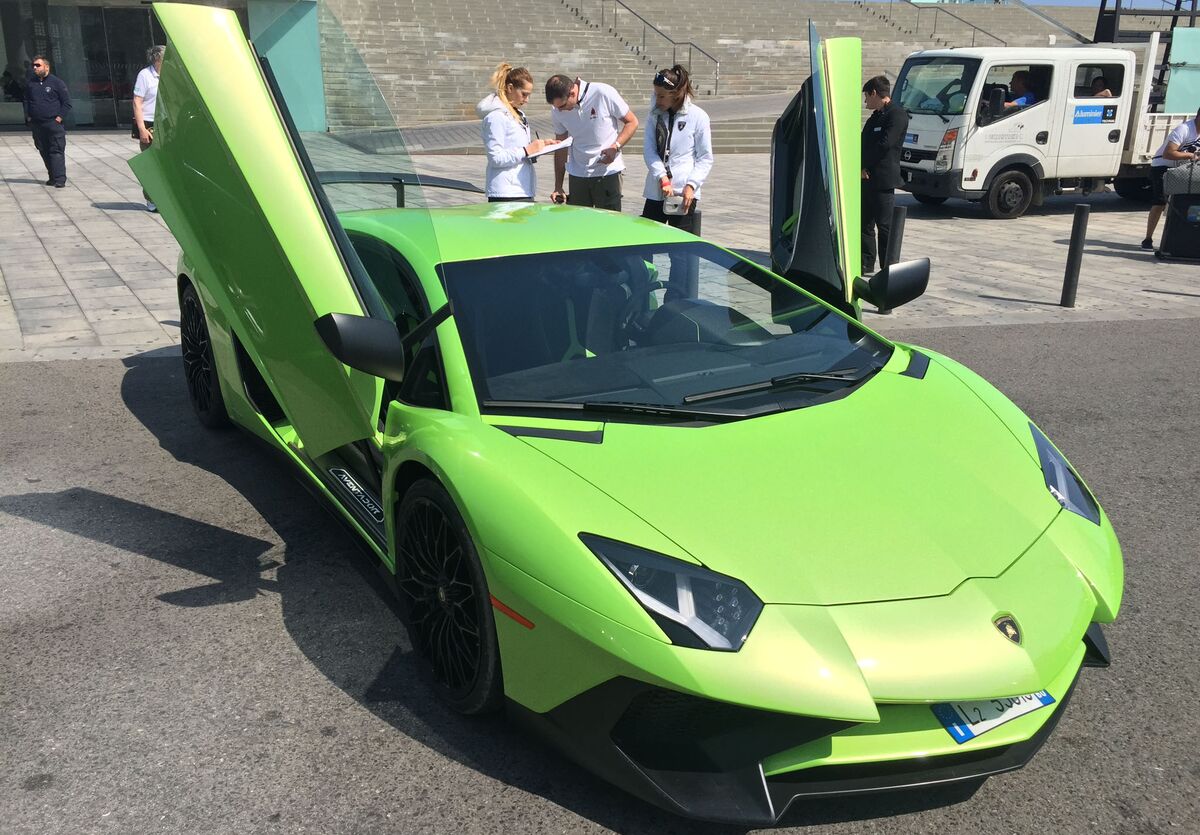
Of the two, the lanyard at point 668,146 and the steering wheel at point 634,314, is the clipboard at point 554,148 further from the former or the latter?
the steering wheel at point 634,314

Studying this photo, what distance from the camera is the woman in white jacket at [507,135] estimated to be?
23.3ft

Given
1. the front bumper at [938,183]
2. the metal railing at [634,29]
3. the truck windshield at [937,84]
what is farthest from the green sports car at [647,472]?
the metal railing at [634,29]

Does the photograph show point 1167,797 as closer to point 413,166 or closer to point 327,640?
point 327,640

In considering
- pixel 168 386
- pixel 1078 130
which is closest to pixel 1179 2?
pixel 1078 130

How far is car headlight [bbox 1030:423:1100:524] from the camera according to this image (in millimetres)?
3137

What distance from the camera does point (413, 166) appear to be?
3598 millimetres

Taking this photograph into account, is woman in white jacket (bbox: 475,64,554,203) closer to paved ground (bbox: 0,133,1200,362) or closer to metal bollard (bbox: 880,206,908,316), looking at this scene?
paved ground (bbox: 0,133,1200,362)

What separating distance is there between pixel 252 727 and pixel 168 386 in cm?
380

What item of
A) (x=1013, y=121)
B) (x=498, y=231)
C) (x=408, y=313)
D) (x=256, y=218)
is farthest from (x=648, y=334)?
(x=1013, y=121)

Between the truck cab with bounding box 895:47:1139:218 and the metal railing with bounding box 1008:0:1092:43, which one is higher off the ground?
the metal railing with bounding box 1008:0:1092:43

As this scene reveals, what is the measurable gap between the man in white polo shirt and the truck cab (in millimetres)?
7225

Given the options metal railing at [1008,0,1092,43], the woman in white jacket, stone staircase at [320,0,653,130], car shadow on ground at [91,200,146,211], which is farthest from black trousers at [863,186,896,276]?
metal railing at [1008,0,1092,43]

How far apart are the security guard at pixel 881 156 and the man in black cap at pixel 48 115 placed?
11.3 meters

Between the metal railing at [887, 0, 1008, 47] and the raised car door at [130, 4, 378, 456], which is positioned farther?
the metal railing at [887, 0, 1008, 47]
